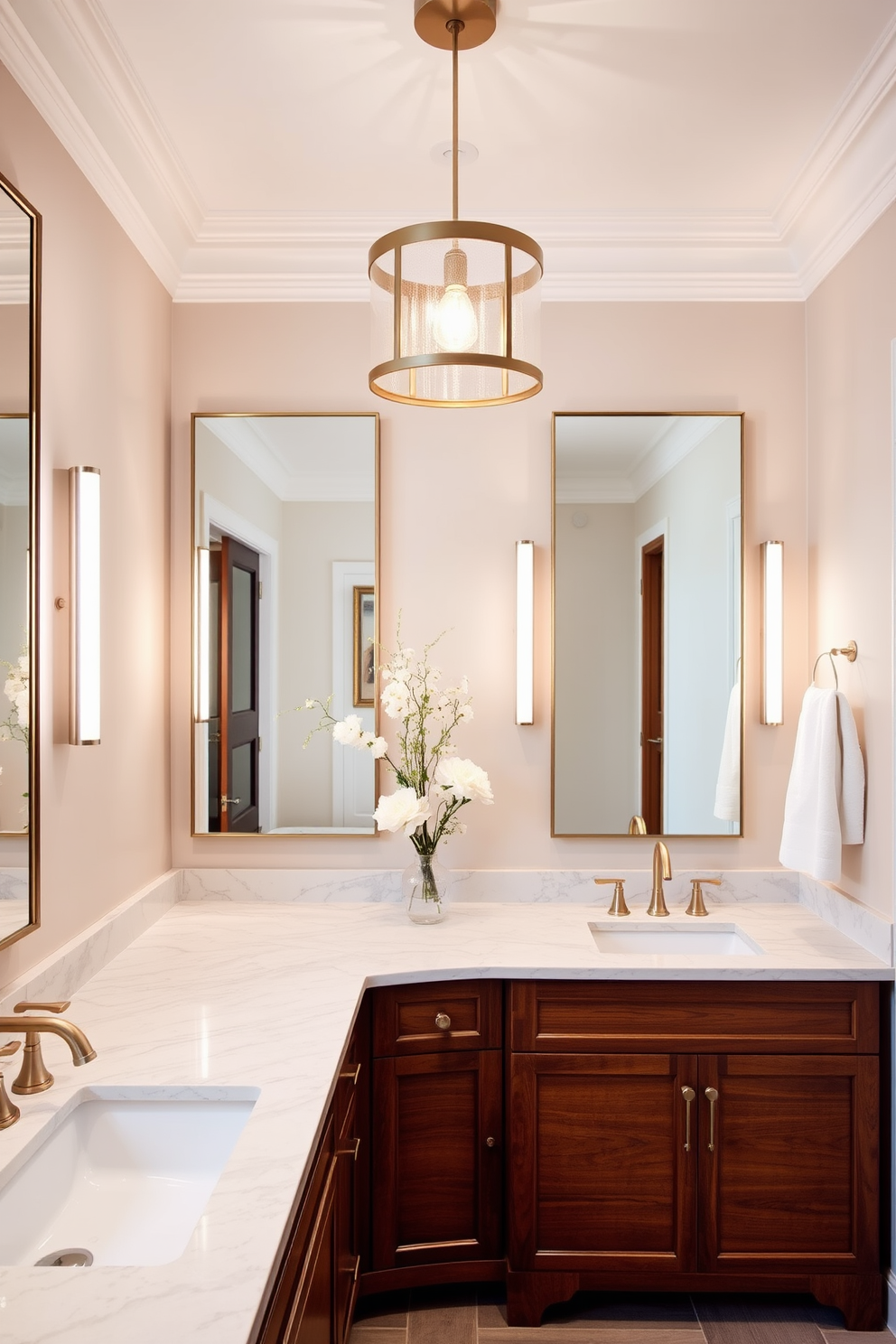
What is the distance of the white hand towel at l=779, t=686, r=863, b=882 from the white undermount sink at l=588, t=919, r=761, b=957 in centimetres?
29

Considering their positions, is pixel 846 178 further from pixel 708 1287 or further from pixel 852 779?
pixel 708 1287

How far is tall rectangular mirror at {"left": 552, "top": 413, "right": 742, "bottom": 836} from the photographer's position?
2625mm

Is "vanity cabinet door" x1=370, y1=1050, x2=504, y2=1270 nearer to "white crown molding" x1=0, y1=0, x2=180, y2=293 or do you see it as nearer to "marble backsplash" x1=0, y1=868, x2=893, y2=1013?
"marble backsplash" x1=0, y1=868, x2=893, y2=1013

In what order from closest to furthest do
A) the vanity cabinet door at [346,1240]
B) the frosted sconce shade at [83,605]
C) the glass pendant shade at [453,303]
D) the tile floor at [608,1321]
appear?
the glass pendant shade at [453,303] < the vanity cabinet door at [346,1240] < the frosted sconce shade at [83,605] < the tile floor at [608,1321]

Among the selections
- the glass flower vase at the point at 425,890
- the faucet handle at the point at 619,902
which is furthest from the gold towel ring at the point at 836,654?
the glass flower vase at the point at 425,890

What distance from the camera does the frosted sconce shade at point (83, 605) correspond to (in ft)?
6.10

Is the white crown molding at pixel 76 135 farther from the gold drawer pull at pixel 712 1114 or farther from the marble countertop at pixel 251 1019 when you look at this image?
the gold drawer pull at pixel 712 1114

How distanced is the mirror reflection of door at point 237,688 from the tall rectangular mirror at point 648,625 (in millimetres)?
870

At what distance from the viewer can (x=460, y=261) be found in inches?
59.9

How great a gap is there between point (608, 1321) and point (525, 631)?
1.70 metres

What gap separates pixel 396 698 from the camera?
2461mm

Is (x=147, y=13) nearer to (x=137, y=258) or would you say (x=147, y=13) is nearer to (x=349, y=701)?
(x=137, y=258)

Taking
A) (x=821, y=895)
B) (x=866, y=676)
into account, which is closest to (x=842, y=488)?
(x=866, y=676)

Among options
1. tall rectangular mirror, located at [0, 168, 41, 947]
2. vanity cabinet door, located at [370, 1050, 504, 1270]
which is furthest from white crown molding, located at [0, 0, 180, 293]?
vanity cabinet door, located at [370, 1050, 504, 1270]
